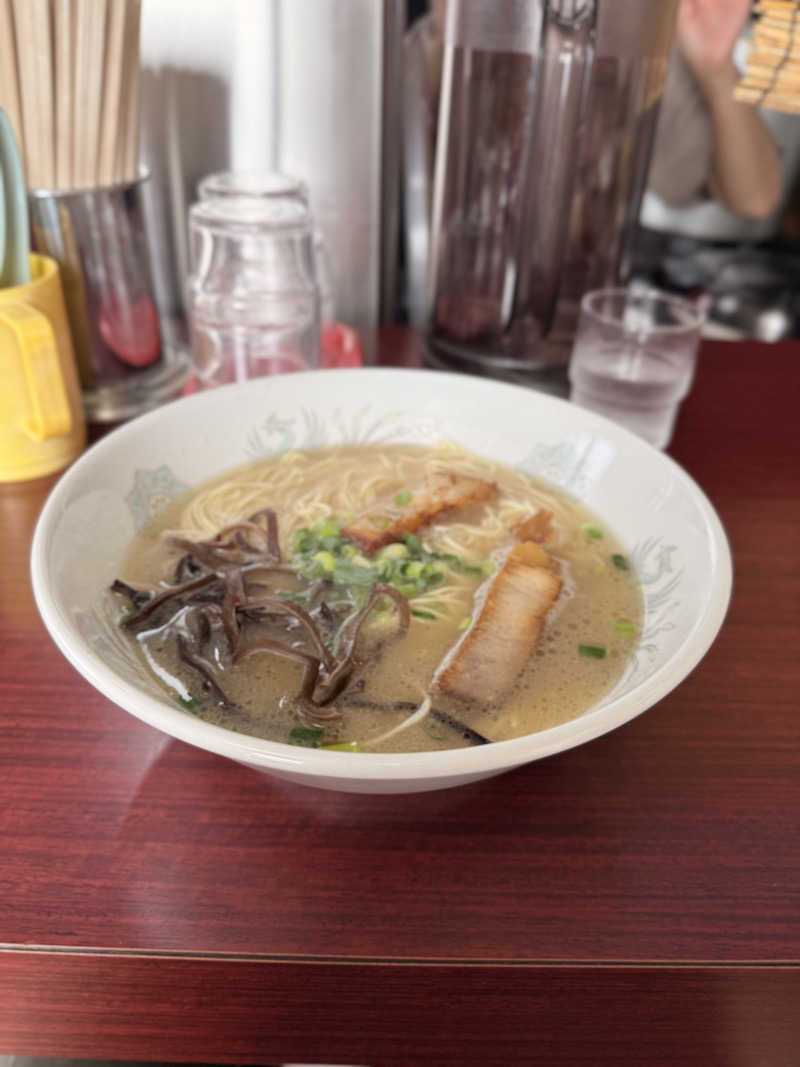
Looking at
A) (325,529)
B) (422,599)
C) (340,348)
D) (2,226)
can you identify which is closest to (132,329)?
(2,226)

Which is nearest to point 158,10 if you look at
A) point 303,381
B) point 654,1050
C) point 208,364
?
point 208,364

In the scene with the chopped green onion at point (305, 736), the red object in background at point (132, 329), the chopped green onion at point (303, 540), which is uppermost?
the red object in background at point (132, 329)

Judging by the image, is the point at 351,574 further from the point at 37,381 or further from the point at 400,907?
the point at 37,381

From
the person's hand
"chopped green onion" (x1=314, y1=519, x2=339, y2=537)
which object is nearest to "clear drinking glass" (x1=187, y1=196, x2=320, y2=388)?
"chopped green onion" (x1=314, y1=519, x2=339, y2=537)

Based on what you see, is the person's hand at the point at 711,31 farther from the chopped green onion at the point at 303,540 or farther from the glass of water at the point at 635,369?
the chopped green onion at the point at 303,540

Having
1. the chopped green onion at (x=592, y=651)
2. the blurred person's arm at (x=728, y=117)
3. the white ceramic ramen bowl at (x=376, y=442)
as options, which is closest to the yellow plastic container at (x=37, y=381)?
the white ceramic ramen bowl at (x=376, y=442)

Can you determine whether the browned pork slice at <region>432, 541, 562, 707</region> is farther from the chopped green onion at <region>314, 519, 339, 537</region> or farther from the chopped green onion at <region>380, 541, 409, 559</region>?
the chopped green onion at <region>314, 519, 339, 537</region>

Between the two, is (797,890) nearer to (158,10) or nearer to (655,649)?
(655,649)
